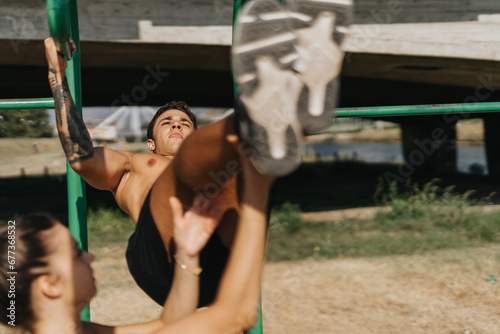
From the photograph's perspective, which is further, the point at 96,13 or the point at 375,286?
the point at 96,13

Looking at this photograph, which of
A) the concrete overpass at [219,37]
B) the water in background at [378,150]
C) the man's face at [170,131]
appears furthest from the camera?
the water in background at [378,150]

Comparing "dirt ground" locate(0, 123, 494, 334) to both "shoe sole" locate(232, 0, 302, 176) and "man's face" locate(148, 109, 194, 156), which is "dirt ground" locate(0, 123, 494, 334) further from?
"shoe sole" locate(232, 0, 302, 176)

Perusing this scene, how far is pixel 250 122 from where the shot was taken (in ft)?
2.70

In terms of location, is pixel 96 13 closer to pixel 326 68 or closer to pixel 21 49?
pixel 21 49

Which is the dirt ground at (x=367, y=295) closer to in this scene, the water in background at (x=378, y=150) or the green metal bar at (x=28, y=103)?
the green metal bar at (x=28, y=103)

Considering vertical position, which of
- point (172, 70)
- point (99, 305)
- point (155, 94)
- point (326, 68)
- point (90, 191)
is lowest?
point (90, 191)

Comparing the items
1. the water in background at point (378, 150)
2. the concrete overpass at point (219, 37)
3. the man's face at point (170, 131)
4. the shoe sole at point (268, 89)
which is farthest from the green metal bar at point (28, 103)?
the water in background at point (378, 150)

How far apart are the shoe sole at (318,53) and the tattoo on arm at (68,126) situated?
0.69 metres

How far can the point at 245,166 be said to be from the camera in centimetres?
86

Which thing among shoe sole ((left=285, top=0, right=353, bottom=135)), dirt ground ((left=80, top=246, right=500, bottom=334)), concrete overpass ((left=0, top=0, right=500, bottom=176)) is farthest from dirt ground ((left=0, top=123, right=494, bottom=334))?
shoe sole ((left=285, top=0, right=353, bottom=135))

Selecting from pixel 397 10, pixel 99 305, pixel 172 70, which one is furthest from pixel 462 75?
pixel 99 305

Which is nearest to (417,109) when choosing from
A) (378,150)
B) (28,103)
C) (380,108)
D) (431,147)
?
(380,108)

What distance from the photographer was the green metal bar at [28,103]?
146 cm

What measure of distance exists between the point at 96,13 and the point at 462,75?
14.4ft
